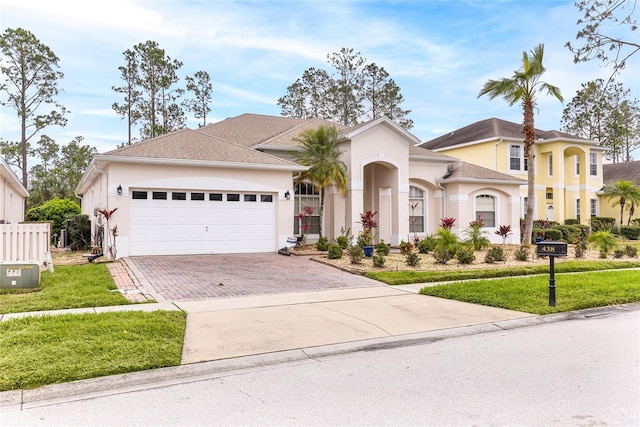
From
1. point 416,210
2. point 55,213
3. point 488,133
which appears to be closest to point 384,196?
point 416,210

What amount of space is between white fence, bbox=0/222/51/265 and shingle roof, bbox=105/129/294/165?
4.06 metres

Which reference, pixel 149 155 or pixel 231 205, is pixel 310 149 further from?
pixel 149 155

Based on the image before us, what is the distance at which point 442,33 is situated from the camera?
11086 millimetres

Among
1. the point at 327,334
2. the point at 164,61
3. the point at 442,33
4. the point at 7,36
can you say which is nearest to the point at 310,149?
the point at 442,33

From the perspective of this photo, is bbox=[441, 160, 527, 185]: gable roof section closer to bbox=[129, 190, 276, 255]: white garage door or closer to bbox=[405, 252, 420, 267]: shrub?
bbox=[405, 252, 420, 267]: shrub

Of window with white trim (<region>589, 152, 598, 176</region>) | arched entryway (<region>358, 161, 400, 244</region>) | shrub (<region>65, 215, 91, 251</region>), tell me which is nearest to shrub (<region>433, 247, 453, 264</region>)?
arched entryway (<region>358, 161, 400, 244</region>)

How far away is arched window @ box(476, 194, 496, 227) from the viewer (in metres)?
23.6

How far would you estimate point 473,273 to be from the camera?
13008 mm

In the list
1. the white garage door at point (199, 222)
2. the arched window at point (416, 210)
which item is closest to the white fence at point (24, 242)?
the white garage door at point (199, 222)

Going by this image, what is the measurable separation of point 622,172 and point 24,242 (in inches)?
1741

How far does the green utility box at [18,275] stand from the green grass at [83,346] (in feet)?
10.5

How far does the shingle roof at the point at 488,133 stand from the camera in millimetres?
29406

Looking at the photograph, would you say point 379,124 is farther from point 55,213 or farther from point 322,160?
point 55,213

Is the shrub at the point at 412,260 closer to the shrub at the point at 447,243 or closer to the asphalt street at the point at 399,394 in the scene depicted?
the shrub at the point at 447,243
